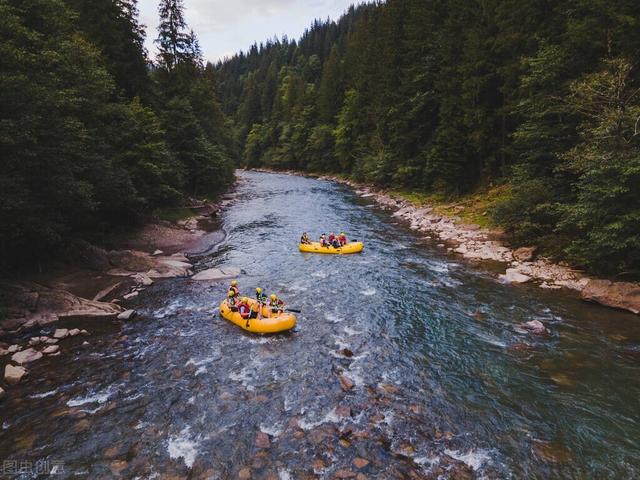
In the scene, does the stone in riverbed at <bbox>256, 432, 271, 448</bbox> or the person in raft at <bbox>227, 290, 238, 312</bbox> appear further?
the person in raft at <bbox>227, 290, 238, 312</bbox>

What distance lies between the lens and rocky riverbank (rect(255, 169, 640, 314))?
47.6 feet

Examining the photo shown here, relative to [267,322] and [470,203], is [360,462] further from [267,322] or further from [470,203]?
[470,203]

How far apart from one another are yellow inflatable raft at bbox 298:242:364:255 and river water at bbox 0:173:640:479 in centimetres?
563

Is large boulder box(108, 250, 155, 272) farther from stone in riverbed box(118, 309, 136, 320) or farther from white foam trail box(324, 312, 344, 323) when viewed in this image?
white foam trail box(324, 312, 344, 323)

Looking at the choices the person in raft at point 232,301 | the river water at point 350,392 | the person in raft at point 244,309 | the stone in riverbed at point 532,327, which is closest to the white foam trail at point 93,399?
the river water at point 350,392

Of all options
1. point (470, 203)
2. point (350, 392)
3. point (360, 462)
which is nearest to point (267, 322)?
point (350, 392)

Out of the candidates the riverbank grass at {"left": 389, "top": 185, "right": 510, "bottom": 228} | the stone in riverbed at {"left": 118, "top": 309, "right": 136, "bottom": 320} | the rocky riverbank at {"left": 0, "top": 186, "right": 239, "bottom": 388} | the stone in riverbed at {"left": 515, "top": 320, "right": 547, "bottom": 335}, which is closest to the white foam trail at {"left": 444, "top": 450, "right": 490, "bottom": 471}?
the stone in riverbed at {"left": 515, "top": 320, "right": 547, "bottom": 335}

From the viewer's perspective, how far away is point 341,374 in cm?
1097

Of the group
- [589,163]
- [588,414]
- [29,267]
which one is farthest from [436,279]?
[29,267]

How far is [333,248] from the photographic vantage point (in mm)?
22875

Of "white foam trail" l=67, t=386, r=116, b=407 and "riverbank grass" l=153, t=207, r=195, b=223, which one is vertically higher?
"riverbank grass" l=153, t=207, r=195, b=223

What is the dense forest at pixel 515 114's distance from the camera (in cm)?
1503

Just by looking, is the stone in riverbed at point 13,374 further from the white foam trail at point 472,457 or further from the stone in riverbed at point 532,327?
the stone in riverbed at point 532,327

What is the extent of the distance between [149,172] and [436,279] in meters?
18.6
